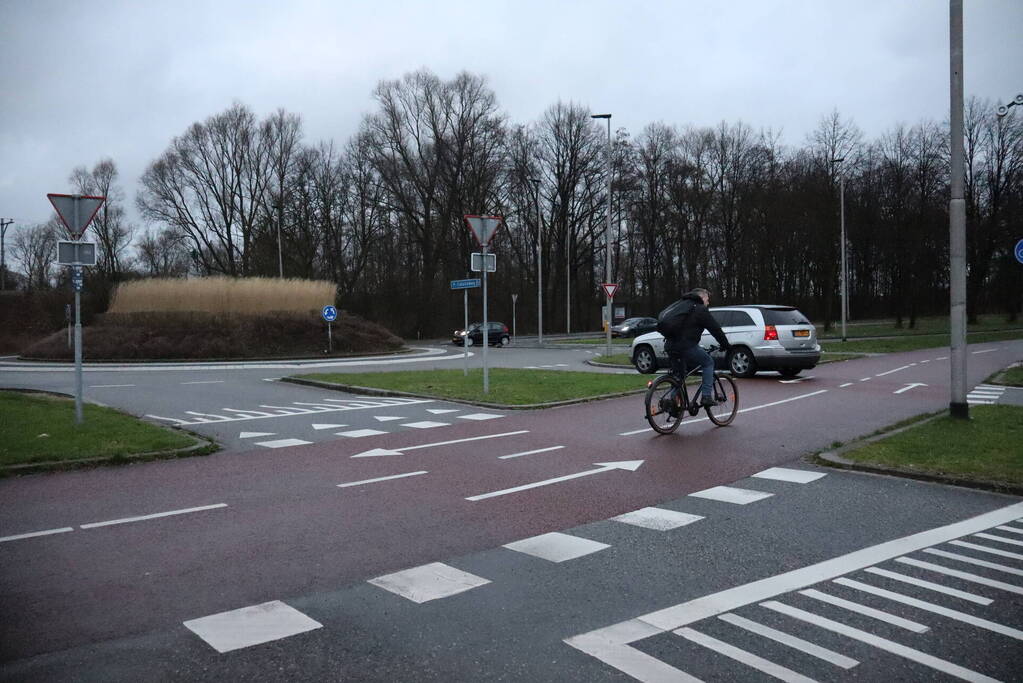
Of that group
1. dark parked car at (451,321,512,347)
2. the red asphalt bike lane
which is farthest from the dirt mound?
the red asphalt bike lane

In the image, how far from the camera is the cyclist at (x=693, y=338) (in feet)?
34.9

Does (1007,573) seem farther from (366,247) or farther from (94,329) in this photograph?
(366,247)

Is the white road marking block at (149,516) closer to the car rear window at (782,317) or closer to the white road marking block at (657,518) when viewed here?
the white road marking block at (657,518)

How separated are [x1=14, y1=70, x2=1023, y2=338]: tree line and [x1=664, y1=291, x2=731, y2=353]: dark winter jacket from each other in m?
40.7

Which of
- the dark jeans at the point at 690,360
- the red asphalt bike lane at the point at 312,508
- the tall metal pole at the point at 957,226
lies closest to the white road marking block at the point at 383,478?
the red asphalt bike lane at the point at 312,508

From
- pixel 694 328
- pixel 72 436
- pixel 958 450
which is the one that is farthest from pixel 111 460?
pixel 958 450

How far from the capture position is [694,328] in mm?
10680

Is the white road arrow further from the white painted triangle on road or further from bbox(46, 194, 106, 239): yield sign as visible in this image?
bbox(46, 194, 106, 239): yield sign

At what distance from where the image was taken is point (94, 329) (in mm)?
35531

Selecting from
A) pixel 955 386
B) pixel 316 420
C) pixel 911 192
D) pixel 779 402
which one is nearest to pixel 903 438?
pixel 955 386

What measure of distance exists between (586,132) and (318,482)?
5556 centimetres

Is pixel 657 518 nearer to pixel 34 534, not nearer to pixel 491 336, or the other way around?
pixel 34 534

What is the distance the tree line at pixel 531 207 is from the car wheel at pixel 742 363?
3173cm

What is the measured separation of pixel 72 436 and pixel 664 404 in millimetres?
7736
